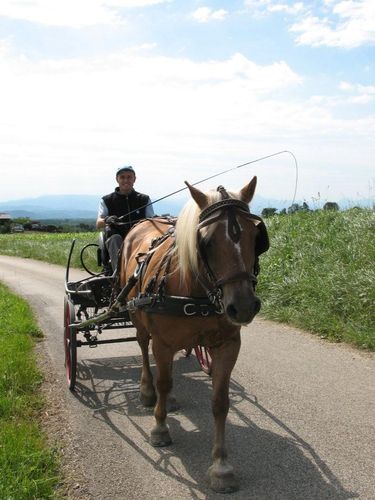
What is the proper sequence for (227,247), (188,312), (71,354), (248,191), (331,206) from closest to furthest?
(227,247) < (248,191) < (188,312) < (71,354) < (331,206)

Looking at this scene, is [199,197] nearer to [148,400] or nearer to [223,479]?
[223,479]

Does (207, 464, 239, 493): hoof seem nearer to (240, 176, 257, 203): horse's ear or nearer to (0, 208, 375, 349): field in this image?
(240, 176, 257, 203): horse's ear

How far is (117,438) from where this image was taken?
4.54m

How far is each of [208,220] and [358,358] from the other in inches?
166

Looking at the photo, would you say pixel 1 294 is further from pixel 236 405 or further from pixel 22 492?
pixel 22 492

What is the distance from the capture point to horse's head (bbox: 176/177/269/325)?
3203 millimetres

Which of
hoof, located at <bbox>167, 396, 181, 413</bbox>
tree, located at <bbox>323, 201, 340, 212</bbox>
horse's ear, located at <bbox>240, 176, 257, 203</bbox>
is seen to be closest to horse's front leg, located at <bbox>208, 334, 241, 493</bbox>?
horse's ear, located at <bbox>240, 176, 257, 203</bbox>

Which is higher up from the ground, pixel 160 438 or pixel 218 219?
pixel 218 219

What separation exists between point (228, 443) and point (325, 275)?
5.61m

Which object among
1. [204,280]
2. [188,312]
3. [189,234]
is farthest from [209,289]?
[189,234]

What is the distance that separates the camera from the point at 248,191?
12.1 ft

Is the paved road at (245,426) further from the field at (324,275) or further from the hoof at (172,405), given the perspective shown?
the field at (324,275)

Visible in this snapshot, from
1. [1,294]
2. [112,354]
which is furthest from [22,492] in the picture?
[1,294]

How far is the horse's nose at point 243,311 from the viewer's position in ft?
10.4
